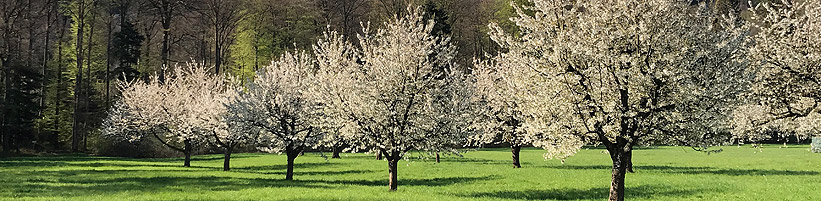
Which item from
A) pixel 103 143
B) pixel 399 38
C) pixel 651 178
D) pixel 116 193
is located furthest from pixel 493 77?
pixel 103 143

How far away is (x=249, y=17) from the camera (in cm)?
7438

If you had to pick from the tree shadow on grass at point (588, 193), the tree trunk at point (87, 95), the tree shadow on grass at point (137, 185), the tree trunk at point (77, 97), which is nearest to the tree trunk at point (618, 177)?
the tree shadow on grass at point (588, 193)

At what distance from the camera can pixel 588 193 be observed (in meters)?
23.7

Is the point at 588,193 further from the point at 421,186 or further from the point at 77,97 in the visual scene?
the point at 77,97

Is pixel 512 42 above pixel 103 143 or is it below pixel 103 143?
above

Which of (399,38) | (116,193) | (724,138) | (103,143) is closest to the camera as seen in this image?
(724,138)

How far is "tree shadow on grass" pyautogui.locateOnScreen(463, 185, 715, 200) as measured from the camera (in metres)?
22.6

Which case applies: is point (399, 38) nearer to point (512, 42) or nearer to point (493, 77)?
point (512, 42)

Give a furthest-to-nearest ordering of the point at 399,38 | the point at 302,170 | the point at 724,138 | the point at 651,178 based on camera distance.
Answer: the point at 302,170 → the point at 651,178 → the point at 399,38 → the point at 724,138

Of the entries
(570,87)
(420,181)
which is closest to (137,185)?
A: (420,181)

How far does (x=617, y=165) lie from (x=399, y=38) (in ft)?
34.9

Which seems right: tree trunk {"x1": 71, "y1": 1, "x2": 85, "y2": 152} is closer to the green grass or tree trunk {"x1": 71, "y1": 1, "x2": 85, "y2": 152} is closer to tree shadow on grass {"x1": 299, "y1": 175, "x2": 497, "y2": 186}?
the green grass

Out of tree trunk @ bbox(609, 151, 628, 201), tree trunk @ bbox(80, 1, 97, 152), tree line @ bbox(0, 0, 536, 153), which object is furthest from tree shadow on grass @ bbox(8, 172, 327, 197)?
tree trunk @ bbox(80, 1, 97, 152)

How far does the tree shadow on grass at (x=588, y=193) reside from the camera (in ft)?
74.0
